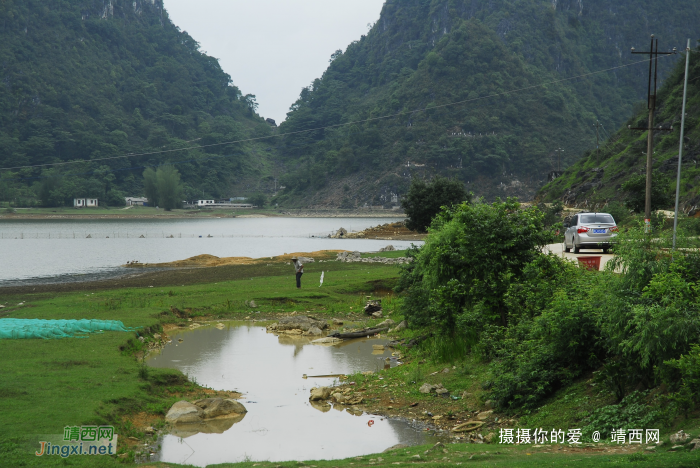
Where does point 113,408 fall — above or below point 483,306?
below

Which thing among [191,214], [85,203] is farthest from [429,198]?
[191,214]

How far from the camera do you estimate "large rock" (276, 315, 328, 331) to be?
2433cm

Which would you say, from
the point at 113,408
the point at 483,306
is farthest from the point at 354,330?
the point at 113,408

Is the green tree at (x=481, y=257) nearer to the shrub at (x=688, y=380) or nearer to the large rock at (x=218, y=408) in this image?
the large rock at (x=218, y=408)

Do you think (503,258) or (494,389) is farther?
(503,258)

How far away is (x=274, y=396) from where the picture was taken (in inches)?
629

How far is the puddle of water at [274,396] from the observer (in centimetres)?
1202

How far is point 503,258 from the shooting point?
17.9 metres

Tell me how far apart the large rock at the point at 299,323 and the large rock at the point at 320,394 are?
8.43 m

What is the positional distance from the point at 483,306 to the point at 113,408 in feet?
33.9

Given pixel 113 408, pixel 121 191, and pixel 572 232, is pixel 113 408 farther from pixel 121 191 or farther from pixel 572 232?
pixel 121 191

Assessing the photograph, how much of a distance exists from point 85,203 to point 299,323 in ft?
526

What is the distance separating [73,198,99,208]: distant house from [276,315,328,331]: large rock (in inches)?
6168

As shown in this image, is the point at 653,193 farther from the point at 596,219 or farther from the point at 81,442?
the point at 81,442
